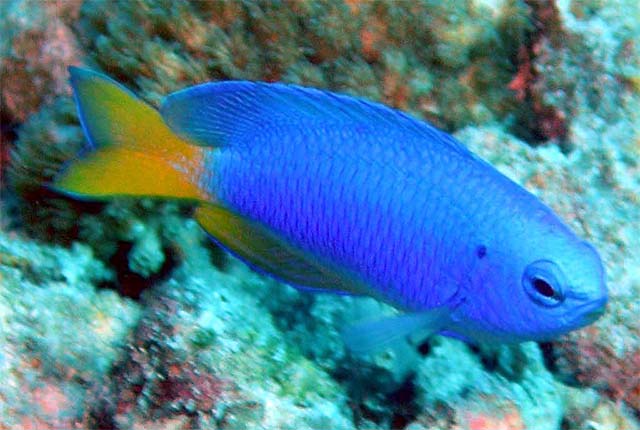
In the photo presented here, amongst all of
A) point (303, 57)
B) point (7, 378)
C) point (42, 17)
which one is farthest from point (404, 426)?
point (42, 17)

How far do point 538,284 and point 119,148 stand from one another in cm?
128

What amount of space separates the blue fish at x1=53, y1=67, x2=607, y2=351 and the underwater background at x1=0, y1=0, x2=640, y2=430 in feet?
1.23

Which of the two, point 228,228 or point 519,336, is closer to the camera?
point 519,336

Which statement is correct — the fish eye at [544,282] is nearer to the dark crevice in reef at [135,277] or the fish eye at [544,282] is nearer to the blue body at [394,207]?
the blue body at [394,207]

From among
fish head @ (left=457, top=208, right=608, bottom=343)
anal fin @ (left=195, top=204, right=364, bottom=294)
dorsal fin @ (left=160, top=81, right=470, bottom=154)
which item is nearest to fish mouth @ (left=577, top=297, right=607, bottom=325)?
fish head @ (left=457, top=208, right=608, bottom=343)

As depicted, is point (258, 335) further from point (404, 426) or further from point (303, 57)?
point (303, 57)

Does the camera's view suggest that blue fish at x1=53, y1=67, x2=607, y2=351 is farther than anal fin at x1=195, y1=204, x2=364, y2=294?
No

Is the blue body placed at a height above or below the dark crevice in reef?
above

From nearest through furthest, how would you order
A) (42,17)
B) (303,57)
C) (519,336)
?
(519,336) → (303,57) → (42,17)

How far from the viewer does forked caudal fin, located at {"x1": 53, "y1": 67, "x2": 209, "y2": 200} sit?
2041 millimetres

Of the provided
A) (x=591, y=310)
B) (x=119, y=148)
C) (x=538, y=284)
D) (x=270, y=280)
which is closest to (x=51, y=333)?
(x=119, y=148)

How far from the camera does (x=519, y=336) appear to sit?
1.91 m

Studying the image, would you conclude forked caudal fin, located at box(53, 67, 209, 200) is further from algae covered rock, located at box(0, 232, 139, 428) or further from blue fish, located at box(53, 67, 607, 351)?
algae covered rock, located at box(0, 232, 139, 428)

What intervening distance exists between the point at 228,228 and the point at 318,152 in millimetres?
428
